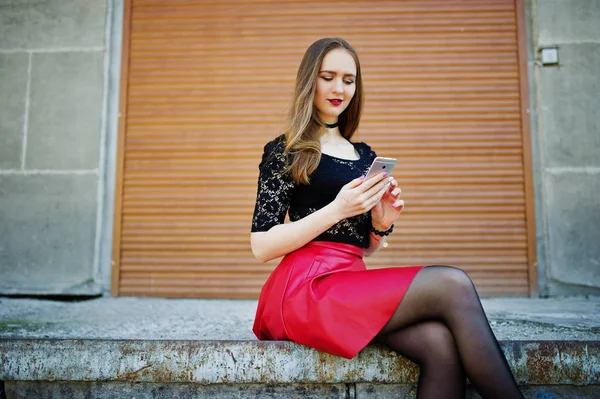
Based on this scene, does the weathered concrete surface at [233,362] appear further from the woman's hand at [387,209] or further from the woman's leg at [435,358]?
the woman's hand at [387,209]

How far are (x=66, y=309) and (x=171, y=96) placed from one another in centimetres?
207

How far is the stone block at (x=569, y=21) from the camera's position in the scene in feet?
13.5

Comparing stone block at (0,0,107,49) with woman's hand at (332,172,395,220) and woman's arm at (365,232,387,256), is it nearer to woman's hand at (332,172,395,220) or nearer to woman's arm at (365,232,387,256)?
woman's arm at (365,232,387,256)

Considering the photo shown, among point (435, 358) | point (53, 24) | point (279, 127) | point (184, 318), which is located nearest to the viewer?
point (435, 358)

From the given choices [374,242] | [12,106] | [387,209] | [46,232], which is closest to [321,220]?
[387,209]

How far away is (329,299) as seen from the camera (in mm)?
1663

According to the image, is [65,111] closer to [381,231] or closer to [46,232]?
[46,232]

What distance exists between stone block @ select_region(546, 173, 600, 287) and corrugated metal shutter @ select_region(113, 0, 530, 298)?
9.8 inches

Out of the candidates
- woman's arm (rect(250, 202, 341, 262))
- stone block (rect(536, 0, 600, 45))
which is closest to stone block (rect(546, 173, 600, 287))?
stone block (rect(536, 0, 600, 45))

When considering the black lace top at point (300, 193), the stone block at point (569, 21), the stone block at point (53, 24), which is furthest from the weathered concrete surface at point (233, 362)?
the stone block at point (53, 24)

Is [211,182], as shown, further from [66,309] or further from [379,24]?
[379,24]

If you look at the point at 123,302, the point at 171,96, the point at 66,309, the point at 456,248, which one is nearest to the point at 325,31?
the point at 171,96

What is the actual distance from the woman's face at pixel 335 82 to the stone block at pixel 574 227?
2733 millimetres

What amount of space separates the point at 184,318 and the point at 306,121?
1.84 m
